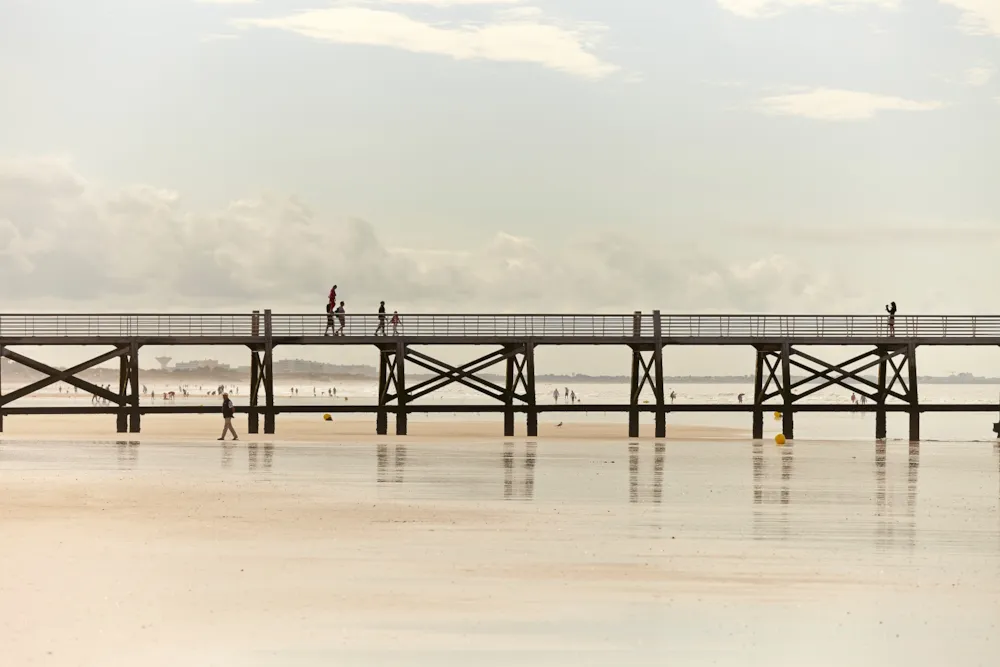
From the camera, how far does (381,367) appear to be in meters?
42.5

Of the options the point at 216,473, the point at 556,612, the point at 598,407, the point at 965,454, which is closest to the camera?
the point at 556,612

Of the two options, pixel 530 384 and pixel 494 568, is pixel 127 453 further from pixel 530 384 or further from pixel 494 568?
pixel 494 568

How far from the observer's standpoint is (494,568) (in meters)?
13.3

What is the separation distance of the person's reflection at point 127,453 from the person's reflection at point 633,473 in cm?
947

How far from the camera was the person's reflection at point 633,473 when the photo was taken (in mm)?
20847

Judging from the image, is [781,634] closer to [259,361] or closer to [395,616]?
[395,616]

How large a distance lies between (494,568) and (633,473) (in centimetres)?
1236

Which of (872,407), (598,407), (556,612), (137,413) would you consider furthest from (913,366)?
(556,612)

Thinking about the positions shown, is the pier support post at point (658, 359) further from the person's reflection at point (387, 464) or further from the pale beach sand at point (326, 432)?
the person's reflection at point (387, 464)

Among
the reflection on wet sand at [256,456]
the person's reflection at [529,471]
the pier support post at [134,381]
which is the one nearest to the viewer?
the person's reflection at [529,471]

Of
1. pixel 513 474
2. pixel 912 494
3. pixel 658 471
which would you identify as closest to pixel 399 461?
pixel 513 474

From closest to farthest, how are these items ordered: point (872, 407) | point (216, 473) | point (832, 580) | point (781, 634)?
point (781, 634) → point (832, 580) → point (216, 473) → point (872, 407)

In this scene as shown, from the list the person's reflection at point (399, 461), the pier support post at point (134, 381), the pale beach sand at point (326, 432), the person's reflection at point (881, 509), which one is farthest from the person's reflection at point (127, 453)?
the person's reflection at point (881, 509)

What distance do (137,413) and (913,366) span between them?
23575 mm
